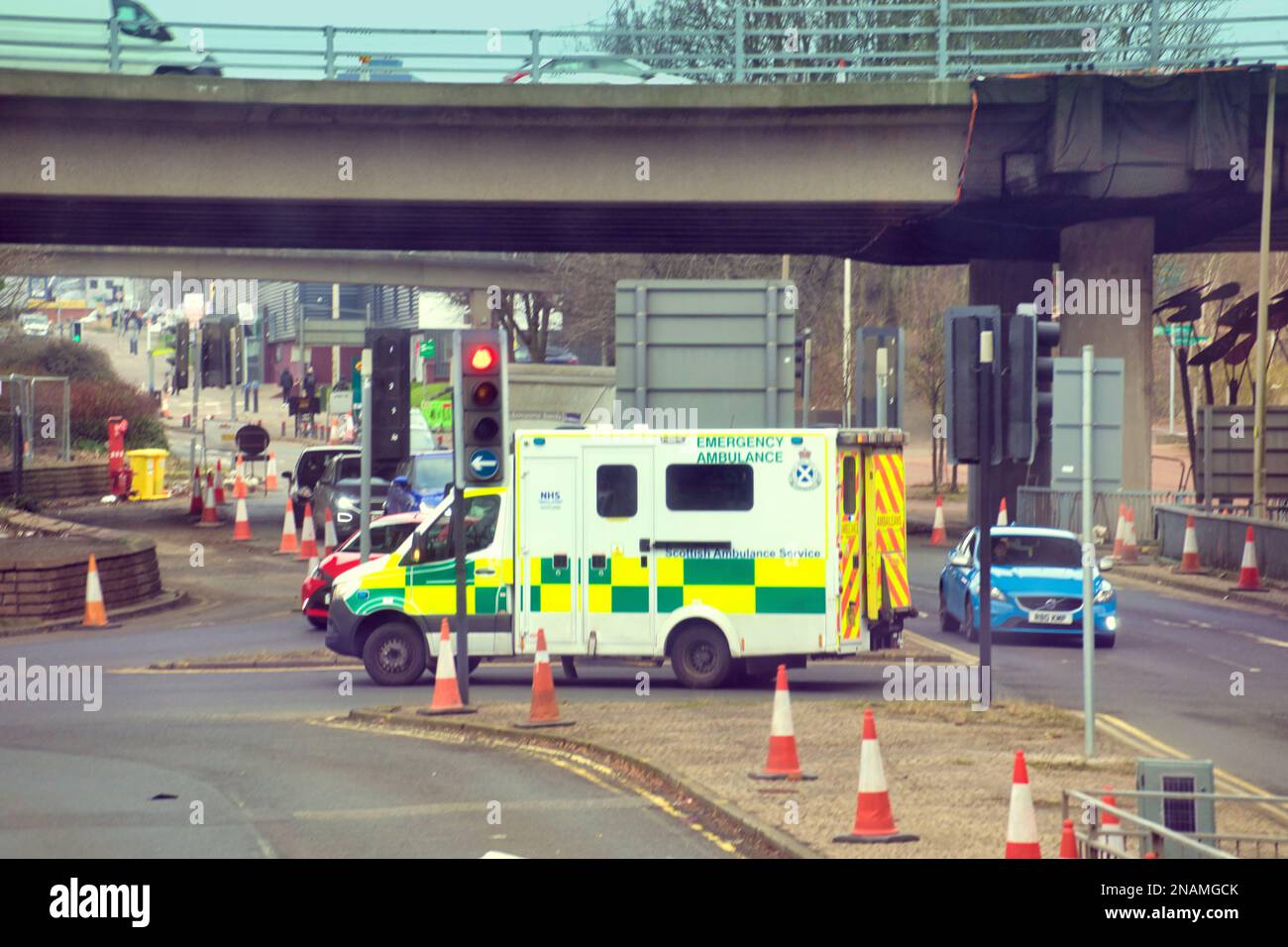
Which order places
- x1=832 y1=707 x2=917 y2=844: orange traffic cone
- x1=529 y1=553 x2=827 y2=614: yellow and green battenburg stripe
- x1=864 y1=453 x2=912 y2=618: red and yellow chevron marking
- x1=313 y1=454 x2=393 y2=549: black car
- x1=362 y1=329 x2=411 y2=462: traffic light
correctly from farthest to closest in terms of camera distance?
x1=313 y1=454 x2=393 y2=549: black car, x1=362 y1=329 x2=411 y2=462: traffic light, x1=864 y1=453 x2=912 y2=618: red and yellow chevron marking, x1=529 y1=553 x2=827 y2=614: yellow and green battenburg stripe, x1=832 y1=707 x2=917 y2=844: orange traffic cone

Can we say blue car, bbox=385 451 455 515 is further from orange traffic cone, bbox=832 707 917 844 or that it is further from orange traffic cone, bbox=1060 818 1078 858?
orange traffic cone, bbox=1060 818 1078 858

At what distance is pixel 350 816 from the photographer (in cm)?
1181

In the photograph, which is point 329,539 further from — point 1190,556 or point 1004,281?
point 1004,281

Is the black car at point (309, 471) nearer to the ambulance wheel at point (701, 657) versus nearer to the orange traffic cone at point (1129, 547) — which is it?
the orange traffic cone at point (1129, 547)

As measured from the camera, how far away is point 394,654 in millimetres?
18859

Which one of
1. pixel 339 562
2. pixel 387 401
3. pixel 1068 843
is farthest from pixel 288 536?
pixel 1068 843

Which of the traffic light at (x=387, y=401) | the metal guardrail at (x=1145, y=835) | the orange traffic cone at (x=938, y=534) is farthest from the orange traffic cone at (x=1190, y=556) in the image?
the metal guardrail at (x=1145, y=835)

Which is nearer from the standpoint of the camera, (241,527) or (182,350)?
(241,527)

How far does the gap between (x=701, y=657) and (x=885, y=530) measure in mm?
2214

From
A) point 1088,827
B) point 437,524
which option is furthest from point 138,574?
point 1088,827

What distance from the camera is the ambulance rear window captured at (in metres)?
18.0

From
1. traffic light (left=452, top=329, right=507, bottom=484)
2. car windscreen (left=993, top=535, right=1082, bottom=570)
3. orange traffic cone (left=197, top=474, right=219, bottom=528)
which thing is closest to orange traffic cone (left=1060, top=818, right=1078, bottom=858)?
traffic light (left=452, top=329, right=507, bottom=484)

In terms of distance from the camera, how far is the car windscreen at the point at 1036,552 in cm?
2261

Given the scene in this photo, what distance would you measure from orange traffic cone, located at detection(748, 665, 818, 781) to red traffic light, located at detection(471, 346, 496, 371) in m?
4.48
